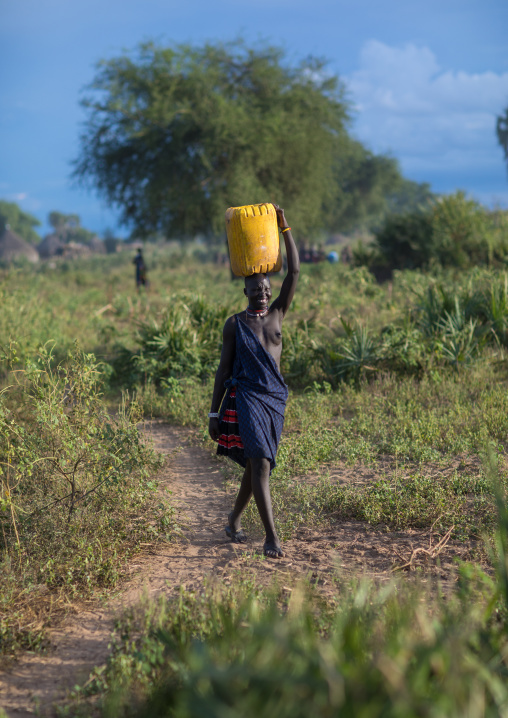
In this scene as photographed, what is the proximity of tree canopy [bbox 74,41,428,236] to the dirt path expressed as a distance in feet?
57.1

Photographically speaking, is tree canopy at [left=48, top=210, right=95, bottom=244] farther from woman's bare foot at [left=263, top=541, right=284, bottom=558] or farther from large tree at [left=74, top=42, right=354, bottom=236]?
woman's bare foot at [left=263, top=541, right=284, bottom=558]

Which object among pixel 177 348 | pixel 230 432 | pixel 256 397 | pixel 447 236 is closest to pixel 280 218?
pixel 256 397

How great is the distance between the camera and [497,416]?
5832 mm

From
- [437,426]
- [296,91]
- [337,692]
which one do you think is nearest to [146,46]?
[296,91]

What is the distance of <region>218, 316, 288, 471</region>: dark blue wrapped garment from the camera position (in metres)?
3.65

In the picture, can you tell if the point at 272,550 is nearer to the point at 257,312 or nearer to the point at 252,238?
the point at 257,312

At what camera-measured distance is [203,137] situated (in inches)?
822

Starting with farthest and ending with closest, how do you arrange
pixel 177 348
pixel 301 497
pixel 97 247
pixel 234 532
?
pixel 97 247
pixel 177 348
pixel 301 497
pixel 234 532

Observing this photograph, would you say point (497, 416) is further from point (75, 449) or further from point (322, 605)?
point (75, 449)

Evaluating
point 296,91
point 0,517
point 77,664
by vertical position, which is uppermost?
point 296,91

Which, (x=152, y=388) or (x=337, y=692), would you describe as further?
(x=152, y=388)

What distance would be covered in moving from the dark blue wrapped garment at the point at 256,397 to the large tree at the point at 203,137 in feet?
58.2

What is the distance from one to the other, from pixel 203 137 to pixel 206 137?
0.33 metres

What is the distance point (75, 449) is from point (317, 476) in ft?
6.79
